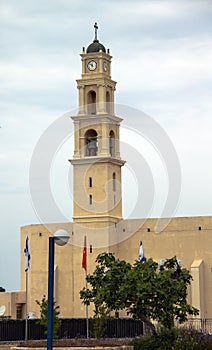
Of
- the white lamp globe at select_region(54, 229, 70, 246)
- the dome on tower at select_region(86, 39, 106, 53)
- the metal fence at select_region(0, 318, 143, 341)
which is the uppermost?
the dome on tower at select_region(86, 39, 106, 53)

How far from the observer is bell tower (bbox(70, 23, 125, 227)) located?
68750mm

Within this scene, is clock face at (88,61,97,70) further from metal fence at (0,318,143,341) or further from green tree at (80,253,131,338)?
green tree at (80,253,131,338)

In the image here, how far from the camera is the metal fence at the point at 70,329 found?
137ft

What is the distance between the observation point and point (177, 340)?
32.8 metres

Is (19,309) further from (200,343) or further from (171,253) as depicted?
(200,343)

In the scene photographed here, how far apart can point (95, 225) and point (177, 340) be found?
35.8 m

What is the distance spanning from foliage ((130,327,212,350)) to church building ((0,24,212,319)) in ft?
105

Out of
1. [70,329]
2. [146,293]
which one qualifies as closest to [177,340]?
[146,293]

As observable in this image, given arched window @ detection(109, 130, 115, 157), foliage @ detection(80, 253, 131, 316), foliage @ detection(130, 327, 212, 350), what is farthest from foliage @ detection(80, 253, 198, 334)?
arched window @ detection(109, 130, 115, 157)

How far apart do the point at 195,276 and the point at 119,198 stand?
9426 millimetres

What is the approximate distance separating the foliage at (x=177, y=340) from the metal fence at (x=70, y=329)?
9253mm

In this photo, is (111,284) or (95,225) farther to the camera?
(95,225)

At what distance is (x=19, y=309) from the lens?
7006 cm

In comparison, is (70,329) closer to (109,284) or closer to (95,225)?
(109,284)
